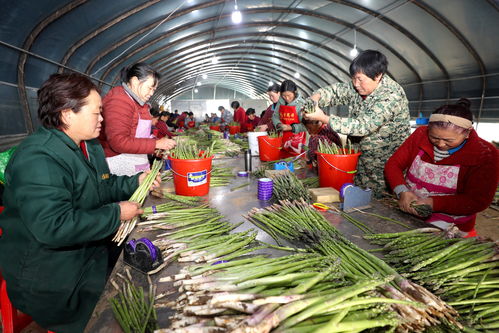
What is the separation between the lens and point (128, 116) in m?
2.63

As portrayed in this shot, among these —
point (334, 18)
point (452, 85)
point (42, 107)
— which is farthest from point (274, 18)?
point (42, 107)

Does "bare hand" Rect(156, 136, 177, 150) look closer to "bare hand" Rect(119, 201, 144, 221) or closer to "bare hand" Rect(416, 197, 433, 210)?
"bare hand" Rect(119, 201, 144, 221)

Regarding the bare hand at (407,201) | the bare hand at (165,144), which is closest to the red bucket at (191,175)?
the bare hand at (165,144)

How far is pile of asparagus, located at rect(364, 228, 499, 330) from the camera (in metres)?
0.96

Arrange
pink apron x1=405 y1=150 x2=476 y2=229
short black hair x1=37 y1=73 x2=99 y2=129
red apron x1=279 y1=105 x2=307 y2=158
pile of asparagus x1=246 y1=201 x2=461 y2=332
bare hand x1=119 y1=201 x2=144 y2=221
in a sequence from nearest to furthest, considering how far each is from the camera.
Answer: pile of asparagus x1=246 y1=201 x2=461 y2=332 → short black hair x1=37 y1=73 x2=99 y2=129 → bare hand x1=119 y1=201 x2=144 y2=221 → pink apron x1=405 y1=150 x2=476 y2=229 → red apron x1=279 y1=105 x2=307 y2=158

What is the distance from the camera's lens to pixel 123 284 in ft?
3.88

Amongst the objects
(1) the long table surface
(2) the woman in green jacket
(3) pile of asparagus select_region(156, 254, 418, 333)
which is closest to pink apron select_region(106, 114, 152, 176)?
(1) the long table surface

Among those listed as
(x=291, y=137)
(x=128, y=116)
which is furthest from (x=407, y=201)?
(x=128, y=116)

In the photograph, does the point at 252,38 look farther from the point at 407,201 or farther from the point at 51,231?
the point at 51,231

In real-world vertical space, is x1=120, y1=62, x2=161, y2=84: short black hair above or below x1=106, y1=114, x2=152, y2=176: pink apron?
above

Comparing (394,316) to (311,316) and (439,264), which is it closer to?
(311,316)

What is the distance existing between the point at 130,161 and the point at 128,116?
0.63 m

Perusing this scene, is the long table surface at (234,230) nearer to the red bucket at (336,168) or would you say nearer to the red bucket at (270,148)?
the red bucket at (336,168)

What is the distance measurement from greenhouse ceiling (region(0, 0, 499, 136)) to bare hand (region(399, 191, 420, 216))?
24.4 feet
